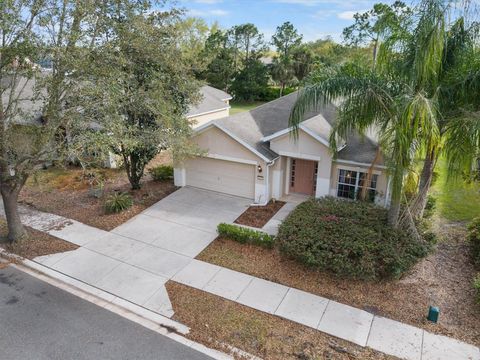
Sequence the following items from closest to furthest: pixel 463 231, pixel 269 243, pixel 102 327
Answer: pixel 102 327 → pixel 269 243 → pixel 463 231

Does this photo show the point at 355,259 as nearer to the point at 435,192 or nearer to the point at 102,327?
the point at 102,327

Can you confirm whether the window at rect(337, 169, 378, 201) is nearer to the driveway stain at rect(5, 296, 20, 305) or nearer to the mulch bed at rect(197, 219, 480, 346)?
the mulch bed at rect(197, 219, 480, 346)

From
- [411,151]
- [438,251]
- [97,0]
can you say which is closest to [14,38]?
[97,0]

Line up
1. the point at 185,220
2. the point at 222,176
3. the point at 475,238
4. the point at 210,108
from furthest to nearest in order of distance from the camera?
1. the point at 210,108
2. the point at 222,176
3. the point at 185,220
4. the point at 475,238

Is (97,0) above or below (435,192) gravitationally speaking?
above

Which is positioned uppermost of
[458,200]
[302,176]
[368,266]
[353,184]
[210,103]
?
[210,103]

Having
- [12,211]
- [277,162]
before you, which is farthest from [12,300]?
[277,162]

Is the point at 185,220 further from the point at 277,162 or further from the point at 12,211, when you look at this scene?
the point at 12,211
